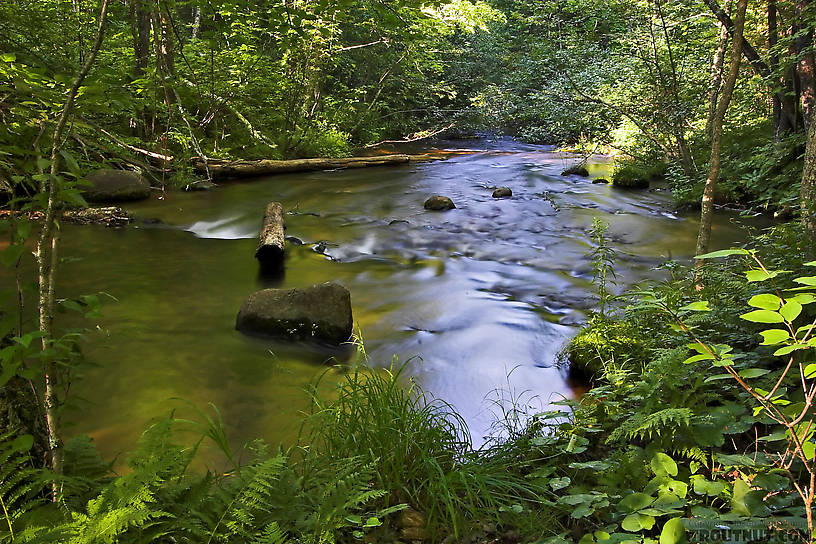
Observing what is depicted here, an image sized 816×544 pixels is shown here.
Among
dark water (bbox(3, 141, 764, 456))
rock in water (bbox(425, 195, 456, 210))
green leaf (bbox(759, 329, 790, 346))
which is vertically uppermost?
green leaf (bbox(759, 329, 790, 346))

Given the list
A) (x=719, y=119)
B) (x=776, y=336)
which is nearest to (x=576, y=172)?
(x=719, y=119)

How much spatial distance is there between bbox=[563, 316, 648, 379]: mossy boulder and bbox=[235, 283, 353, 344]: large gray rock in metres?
2.37

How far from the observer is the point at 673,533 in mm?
1847

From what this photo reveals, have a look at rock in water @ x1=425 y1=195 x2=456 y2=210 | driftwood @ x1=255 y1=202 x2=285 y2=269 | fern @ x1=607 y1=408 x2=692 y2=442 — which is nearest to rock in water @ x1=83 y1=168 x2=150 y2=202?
driftwood @ x1=255 y1=202 x2=285 y2=269

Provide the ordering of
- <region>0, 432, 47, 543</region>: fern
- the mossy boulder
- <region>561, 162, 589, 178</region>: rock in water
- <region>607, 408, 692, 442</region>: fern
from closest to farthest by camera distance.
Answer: <region>0, 432, 47, 543</region>: fern < <region>607, 408, 692, 442</region>: fern < the mossy boulder < <region>561, 162, 589, 178</region>: rock in water

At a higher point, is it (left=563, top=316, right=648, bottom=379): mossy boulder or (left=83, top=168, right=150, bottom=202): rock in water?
(left=83, top=168, right=150, bottom=202): rock in water

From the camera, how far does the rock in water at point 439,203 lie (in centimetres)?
1220

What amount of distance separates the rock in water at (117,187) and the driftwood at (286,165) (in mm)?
1340

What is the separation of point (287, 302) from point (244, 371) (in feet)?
3.42

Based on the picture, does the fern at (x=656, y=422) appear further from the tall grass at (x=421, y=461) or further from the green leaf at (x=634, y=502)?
the tall grass at (x=421, y=461)

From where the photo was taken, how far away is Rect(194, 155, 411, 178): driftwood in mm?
Answer: 13406

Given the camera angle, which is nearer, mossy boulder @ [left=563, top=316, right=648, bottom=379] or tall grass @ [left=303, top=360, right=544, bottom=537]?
tall grass @ [left=303, top=360, right=544, bottom=537]

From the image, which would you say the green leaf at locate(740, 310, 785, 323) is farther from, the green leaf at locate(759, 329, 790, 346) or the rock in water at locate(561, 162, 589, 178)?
the rock in water at locate(561, 162, 589, 178)

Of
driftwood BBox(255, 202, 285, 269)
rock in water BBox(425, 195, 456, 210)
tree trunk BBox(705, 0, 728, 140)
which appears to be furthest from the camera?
rock in water BBox(425, 195, 456, 210)
